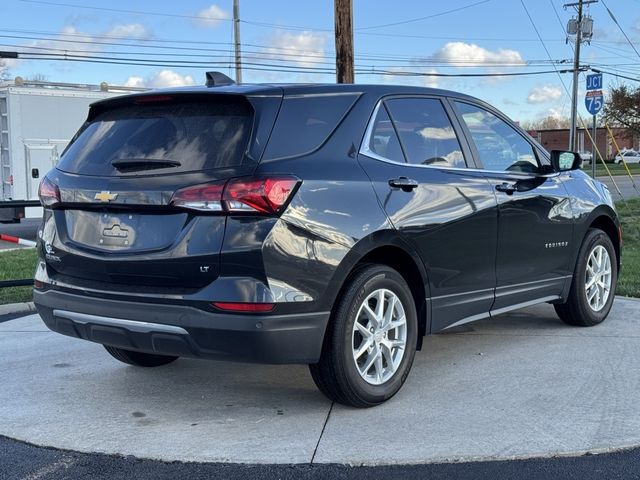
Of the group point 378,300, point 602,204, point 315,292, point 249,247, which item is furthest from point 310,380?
point 602,204

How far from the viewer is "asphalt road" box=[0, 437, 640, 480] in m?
3.45

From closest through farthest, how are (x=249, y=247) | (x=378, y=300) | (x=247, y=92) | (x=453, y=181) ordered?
1. (x=249, y=247)
2. (x=247, y=92)
3. (x=378, y=300)
4. (x=453, y=181)

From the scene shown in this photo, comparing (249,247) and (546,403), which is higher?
(249,247)

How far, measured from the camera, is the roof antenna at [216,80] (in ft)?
14.9

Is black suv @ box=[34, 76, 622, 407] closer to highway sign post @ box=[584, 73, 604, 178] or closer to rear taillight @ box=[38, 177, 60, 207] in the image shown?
rear taillight @ box=[38, 177, 60, 207]

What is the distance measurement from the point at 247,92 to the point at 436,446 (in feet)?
6.77

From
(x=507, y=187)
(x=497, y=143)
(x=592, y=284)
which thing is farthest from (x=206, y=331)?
(x=592, y=284)

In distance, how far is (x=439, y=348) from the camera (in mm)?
5711

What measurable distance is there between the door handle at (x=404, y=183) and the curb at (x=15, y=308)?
457cm

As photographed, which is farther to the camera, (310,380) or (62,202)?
(310,380)

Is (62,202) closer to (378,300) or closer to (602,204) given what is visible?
(378,300)

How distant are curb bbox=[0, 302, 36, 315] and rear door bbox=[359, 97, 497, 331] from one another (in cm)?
451

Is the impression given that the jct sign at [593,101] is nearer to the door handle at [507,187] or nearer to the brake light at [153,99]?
the door handle at [507,187]

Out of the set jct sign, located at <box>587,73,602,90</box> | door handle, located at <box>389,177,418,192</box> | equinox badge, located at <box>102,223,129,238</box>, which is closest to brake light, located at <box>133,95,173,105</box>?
equinox badge, located at <box>102,223,129,238</box>
